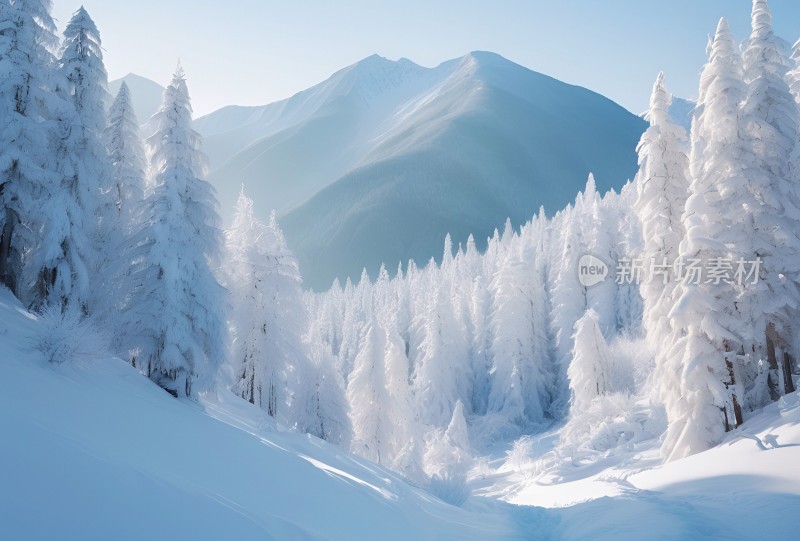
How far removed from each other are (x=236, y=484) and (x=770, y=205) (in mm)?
21820

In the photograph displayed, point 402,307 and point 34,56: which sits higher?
point 34,56

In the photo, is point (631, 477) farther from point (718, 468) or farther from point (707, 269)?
point (707, 269)

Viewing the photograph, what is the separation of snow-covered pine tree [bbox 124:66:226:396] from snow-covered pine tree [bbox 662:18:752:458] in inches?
744

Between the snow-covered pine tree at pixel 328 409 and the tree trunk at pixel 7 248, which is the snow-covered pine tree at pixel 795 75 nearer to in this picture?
the snow-covered pine tree at pixel 328 409

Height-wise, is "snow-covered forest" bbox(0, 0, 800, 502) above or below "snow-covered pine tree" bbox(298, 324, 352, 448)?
above

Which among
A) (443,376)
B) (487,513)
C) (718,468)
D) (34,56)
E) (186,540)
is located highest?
(34,56)

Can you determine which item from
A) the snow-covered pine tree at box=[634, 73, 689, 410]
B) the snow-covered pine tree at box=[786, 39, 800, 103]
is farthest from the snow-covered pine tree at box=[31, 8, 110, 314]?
the snow-covered pine tree at box=[786, 39, 800, 103]

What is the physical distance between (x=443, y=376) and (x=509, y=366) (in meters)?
7.82

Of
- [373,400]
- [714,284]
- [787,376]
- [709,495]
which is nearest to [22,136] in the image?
[709,495]

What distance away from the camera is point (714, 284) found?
19766 millimetres

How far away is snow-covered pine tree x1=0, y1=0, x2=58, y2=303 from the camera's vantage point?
56.6 ft

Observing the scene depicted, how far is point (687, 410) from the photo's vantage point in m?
20.6

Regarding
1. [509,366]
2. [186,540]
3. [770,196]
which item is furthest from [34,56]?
[509,366]

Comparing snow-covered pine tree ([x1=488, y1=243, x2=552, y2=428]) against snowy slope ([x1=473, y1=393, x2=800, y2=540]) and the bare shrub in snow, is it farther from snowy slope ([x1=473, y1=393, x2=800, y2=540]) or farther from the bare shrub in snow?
the bare shrub in snow
